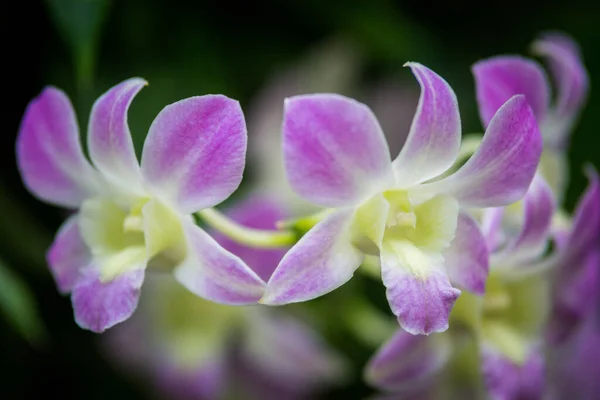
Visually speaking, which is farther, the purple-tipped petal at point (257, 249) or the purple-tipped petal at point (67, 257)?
the purple-tipped petal at point (257, 249)

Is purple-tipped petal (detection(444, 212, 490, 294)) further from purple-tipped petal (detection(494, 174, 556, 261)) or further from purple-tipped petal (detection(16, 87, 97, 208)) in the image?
purple-tipped petal (detection(16, 87, 97, 208))

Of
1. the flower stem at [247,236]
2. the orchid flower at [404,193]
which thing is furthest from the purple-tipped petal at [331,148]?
the flower stem at [247,236]

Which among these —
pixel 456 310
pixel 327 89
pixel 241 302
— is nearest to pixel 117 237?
pixel 241 302

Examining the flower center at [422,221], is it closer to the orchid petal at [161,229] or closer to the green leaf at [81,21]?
the orchid petal at [161,229]

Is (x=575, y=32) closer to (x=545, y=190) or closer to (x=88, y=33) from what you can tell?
(x=545, y=190)

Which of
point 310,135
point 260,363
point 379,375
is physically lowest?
point 260,363

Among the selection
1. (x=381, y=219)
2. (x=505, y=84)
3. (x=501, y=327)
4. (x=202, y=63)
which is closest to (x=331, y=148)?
(x=381, y=219)

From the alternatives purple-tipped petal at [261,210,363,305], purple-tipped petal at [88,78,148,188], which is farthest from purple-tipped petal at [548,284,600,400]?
purple-tipped petal at [88,78,148,188]
